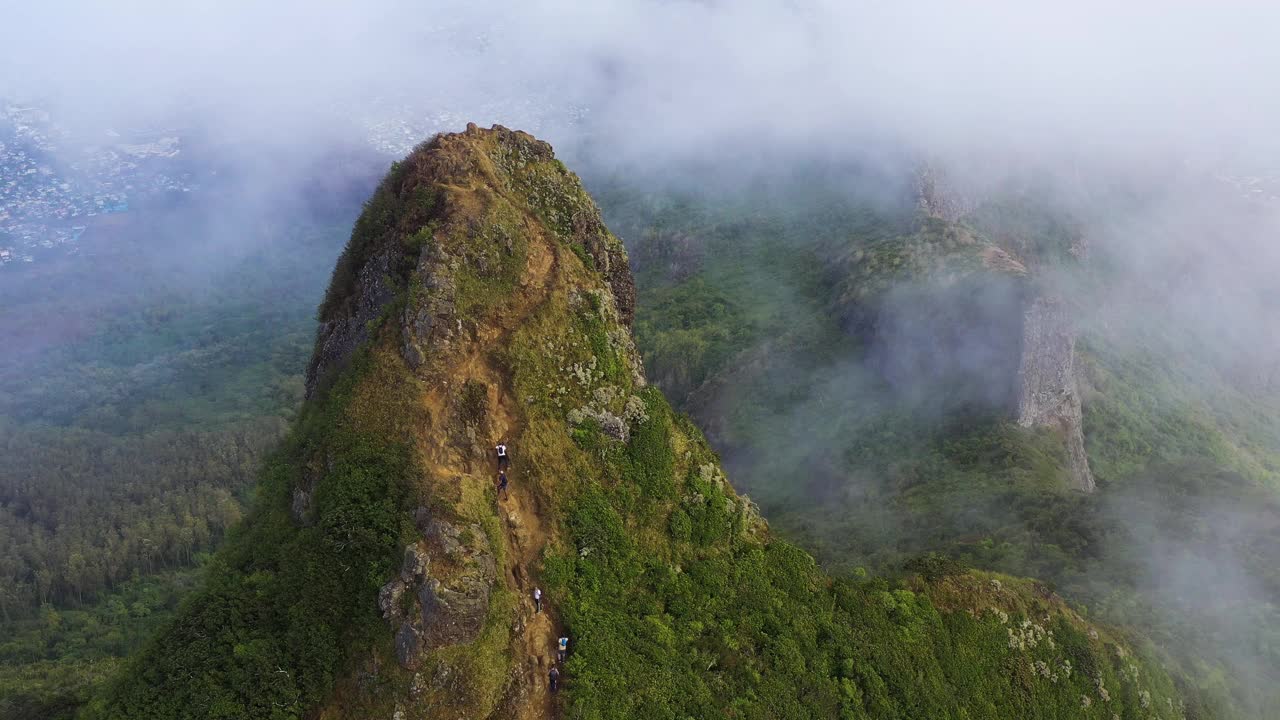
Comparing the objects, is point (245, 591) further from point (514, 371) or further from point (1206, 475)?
point (1206, 475)

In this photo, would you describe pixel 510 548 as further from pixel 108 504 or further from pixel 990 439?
pixel 108 504

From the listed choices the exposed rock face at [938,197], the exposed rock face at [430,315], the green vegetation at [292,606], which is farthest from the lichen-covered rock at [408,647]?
the exposed rock face at [938,197]

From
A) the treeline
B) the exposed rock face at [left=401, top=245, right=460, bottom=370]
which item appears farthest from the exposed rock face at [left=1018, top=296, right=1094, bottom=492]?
the treeline

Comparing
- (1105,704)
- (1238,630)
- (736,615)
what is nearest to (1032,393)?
(1238,630)

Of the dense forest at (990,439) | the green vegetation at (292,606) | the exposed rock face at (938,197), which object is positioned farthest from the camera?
the exposed rock face at (938,197)

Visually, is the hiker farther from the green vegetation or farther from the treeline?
the treeline

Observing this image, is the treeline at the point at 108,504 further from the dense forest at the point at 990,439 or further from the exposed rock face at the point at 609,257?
the exposed rock face at the point at 609,257

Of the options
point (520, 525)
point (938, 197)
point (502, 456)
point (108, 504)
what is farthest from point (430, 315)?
point (108, 504)
